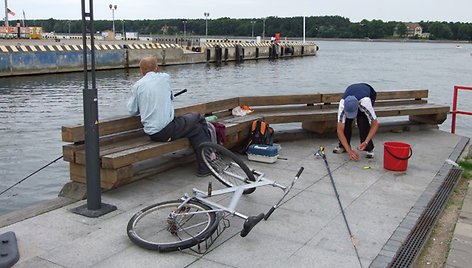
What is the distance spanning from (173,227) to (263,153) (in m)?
3.08

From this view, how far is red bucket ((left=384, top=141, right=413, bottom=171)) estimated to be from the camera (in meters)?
7.07

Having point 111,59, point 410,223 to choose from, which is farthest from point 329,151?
point 111,59

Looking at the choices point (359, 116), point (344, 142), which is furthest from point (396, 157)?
point (359, 116)

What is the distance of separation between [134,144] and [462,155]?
5.63 metres

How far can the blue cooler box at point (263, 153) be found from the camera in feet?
24.2

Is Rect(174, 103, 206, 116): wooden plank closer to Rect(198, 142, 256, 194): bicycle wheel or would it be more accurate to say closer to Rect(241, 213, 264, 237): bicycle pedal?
Rect(198, 142, 256, 194): bicycle wheel

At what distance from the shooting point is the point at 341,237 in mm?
4781

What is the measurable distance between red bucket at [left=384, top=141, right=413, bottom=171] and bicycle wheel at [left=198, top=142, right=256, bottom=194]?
2545mm

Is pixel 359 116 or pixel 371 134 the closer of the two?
pixel 371 134

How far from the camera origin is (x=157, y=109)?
615 cm

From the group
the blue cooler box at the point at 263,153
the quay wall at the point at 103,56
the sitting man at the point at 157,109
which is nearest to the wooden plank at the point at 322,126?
the blue cooler box at the point at 263,153

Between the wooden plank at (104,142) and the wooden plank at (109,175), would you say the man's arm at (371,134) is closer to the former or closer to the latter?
the wooden plank at (104,142)

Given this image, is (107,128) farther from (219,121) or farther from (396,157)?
(396,157)

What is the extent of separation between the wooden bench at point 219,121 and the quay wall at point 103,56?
18.2 m
